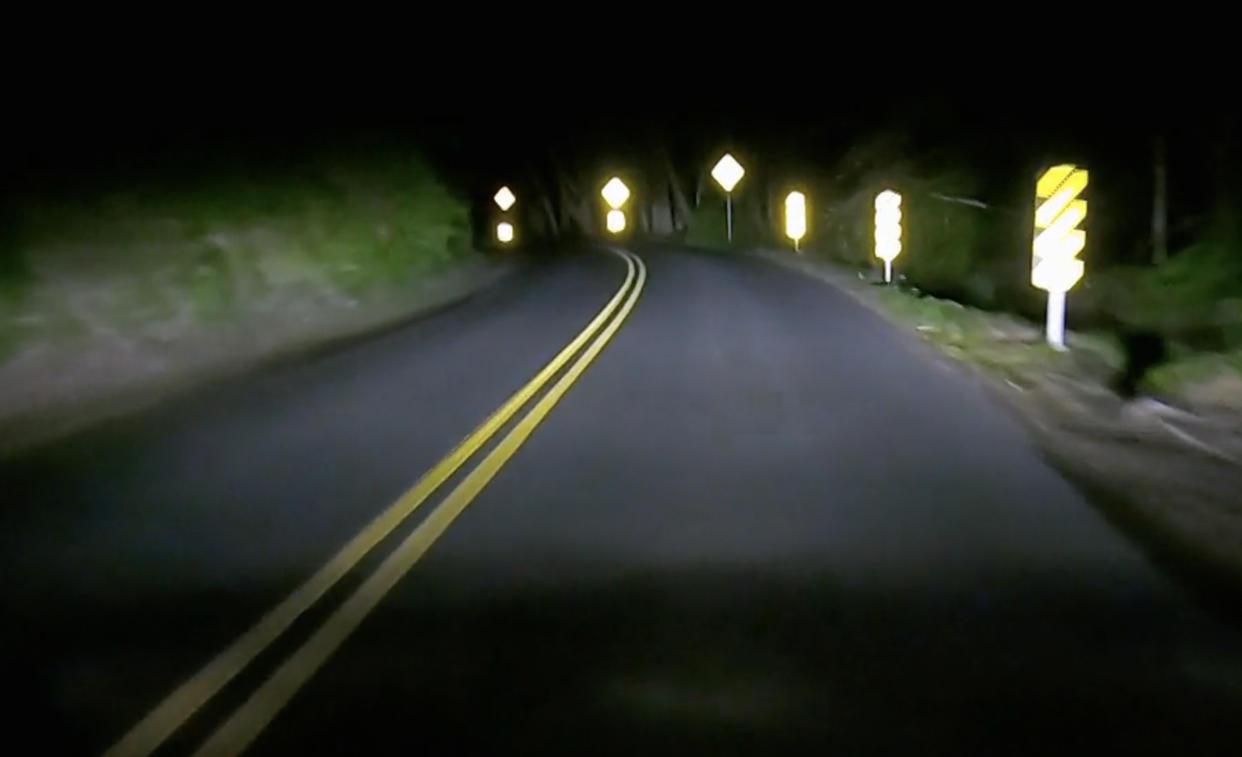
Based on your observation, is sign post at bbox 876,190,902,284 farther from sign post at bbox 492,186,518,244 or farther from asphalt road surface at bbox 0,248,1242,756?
sign post at bbox 492,186,518,244

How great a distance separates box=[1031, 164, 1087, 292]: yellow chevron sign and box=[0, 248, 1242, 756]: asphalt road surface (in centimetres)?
430

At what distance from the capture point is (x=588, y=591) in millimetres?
6934

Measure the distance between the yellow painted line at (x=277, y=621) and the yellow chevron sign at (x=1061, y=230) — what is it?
25.0ft

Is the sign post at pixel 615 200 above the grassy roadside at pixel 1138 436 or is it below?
below

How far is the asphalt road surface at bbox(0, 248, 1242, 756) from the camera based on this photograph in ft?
17.2

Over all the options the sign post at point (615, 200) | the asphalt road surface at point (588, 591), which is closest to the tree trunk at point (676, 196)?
the sign post at point (615, 200)

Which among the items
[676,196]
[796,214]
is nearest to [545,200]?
[676,196]

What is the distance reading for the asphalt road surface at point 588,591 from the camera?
5.25m

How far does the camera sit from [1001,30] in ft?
111

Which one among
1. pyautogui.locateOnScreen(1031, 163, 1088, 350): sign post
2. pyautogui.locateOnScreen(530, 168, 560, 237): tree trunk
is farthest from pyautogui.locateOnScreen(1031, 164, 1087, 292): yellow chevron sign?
pyautogui.locateOnScreen(530, 168, 560, 237): tree trunk

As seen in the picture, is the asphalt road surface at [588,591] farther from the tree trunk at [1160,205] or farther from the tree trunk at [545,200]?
the tree trunk at [545,200]

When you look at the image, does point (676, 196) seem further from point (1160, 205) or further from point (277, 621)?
point (277, 621)

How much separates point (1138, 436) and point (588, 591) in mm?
5770

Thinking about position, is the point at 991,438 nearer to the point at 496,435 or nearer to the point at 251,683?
the point at 496,435
